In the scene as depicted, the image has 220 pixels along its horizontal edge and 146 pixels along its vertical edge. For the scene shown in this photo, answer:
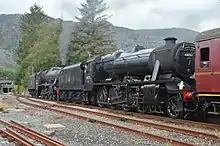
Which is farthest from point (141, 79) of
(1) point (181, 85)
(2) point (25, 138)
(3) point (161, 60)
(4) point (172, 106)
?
(2) point (25, 138)

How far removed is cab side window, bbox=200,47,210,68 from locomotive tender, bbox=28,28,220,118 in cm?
16

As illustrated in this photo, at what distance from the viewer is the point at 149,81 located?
16.1 meters

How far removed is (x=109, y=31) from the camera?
58.5 m

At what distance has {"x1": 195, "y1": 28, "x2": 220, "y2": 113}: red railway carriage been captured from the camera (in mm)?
11859

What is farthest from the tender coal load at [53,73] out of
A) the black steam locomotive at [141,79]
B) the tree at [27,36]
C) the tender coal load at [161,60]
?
the tree at [27,36]

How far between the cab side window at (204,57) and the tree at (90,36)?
129 feet

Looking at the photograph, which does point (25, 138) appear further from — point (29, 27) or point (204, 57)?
point (29, 27)

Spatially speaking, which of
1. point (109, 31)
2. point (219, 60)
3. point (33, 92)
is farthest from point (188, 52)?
point (109, 31)

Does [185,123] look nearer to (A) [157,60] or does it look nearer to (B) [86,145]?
(A) [157,60]

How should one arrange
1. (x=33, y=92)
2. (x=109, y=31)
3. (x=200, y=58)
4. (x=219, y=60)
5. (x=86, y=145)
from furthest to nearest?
(x=109, y=31)
(x=33, y=92)
(x=200, y=58)
(x=219, y=60)
(x=86, y=145)

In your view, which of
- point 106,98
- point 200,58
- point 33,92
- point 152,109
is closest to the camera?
point 200,58

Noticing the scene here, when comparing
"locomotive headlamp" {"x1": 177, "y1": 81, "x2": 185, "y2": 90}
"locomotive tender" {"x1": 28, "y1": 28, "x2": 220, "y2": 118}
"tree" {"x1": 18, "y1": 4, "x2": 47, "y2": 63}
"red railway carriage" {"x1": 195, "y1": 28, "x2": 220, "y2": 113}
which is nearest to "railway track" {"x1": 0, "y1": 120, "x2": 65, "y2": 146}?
"red railway carriage" {"x1": 195, "y1": 28, "x2": 220, "y2": 113}

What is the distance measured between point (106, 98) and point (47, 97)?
17370mm

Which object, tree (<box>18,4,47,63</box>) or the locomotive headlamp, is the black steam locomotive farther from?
tree (<box>18,4,47,63</box>)
